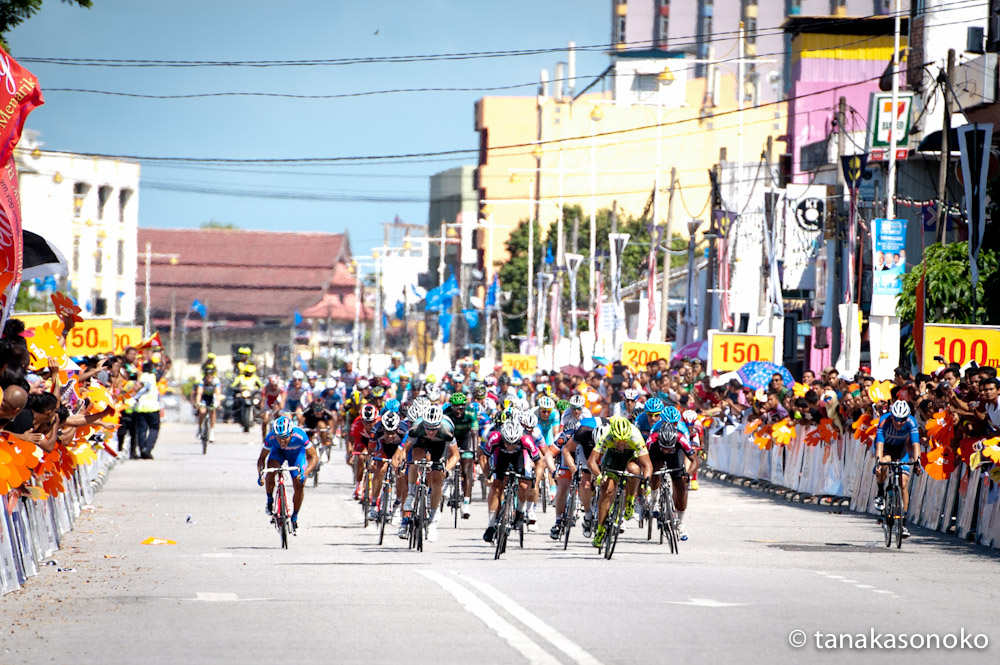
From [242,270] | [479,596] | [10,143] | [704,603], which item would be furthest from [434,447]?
[242,270]

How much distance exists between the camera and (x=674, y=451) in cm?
1927

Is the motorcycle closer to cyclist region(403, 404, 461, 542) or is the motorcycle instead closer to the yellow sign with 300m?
the yellow sign with 300m

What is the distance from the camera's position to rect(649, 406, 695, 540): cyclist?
1916cm

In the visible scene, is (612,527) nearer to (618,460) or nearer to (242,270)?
(618,460)

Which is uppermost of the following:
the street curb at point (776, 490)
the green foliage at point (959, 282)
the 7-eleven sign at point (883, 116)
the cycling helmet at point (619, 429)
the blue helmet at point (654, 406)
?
the 7-eleven sign at point (883, 116)

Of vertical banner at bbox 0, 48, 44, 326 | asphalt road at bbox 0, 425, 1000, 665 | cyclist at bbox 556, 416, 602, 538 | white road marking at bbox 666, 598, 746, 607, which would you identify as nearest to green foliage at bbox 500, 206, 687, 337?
asphalt road at bbox 0, 425, 1000, 665

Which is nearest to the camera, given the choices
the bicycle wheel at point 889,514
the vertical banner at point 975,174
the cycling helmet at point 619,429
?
the cycling helmet at point 619,429

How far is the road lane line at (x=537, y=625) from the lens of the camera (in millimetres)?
9734

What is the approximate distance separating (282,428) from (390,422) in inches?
58.6

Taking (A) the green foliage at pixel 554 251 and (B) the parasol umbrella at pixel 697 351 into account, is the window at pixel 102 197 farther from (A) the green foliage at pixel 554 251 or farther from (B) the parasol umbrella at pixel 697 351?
(B) the parasol umbrella at pixel 697 351

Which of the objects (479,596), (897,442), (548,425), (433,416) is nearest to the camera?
(479,596)

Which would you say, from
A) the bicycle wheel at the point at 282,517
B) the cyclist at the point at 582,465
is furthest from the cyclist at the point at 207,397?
the bicycle wheel at the point at 282,517

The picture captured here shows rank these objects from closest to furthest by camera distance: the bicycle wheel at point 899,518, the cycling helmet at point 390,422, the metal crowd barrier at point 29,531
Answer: the metal crowd barrier at point 29,531
the bicycle wheel at point 899,518
the cycling helmet at point 390,422

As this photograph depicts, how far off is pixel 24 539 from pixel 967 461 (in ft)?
34.6
